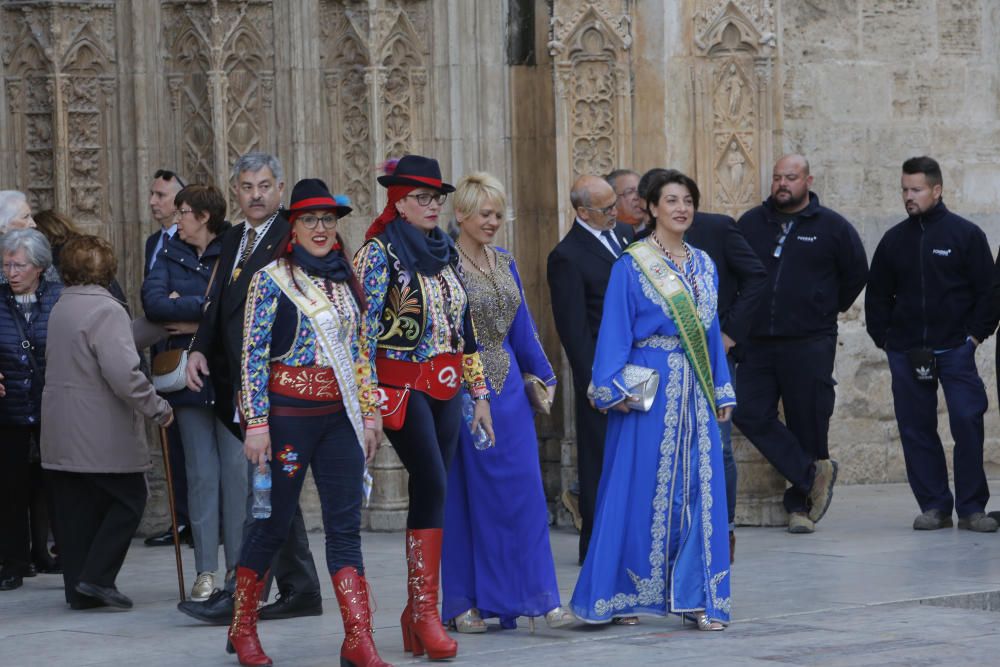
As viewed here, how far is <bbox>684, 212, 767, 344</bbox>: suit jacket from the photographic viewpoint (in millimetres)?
10156

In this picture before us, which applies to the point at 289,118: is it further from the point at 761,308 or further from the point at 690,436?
the point at 690,436

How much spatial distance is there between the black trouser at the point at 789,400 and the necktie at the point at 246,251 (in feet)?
12.2

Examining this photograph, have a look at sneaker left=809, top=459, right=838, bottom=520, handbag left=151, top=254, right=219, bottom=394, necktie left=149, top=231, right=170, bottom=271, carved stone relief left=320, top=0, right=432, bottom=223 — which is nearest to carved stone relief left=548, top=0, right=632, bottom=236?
carved stone relief left=320, top=0, right=432, bottom=223

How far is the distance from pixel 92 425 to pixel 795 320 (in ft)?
13.7

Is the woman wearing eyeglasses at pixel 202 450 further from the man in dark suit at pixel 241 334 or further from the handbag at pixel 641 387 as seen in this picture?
the handbag at pixel 641 387

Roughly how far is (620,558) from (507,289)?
3.97ft

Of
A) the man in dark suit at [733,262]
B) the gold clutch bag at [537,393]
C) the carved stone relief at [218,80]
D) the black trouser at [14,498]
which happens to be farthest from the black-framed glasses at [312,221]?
the carved stone relief at [218,80]

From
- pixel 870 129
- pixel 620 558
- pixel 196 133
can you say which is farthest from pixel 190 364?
pixel 870 129

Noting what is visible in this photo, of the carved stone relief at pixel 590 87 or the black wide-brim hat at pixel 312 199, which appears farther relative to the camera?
the carved stone relief at pixel 590 87

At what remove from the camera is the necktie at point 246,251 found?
8.16m

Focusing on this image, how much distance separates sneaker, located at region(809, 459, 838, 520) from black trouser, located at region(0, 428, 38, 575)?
4.24 m

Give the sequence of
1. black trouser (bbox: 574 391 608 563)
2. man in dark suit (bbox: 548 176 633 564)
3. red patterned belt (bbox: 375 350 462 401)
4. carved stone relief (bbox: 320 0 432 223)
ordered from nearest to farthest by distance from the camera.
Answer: red patterned belt (bbox: 375 350 462 401) < man in dark suit (bbox: 548 176 633 564) < black trouser (bbox: 574 391 608 563) < carved stone relief (bbox: 320 0 432 223)

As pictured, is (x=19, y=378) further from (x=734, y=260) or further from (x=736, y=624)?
(x=736, y=624)

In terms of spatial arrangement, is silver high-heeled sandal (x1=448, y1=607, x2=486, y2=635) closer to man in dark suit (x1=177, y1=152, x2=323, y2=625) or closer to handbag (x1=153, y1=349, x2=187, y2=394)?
man in dark suit (x1=177, y1=152, x2=323, y2=625)
